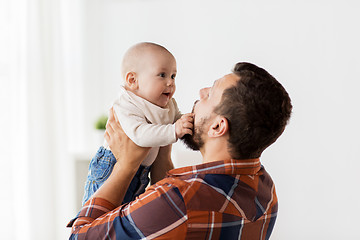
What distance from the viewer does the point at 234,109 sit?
1.26 meters

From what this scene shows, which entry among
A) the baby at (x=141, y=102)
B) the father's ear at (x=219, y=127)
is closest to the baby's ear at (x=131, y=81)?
the baby at (x=141, y=102)

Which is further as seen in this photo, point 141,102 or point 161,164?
point 161,164

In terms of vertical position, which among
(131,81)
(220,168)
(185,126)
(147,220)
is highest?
(131,81)

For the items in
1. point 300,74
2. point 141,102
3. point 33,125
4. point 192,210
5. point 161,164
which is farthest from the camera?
point 300,74

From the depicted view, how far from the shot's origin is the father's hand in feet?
4.66

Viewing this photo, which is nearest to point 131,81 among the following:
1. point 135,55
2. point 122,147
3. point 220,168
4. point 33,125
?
point 135,55

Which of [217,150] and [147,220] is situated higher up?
[217,150]

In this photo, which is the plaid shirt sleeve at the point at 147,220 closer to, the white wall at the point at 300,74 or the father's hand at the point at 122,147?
the father's hand at the point at 122,147

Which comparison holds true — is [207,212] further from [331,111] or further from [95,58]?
[95,58]

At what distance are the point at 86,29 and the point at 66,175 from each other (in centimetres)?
128

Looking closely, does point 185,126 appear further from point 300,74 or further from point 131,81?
point 300,74

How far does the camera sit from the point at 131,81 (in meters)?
1.54

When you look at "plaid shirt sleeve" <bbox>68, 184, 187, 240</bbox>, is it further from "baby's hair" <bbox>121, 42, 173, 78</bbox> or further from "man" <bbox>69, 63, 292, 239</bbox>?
"baby's hair" <bbox>121, 42, 173, 78</bbox>

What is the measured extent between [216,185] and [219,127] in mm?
178
